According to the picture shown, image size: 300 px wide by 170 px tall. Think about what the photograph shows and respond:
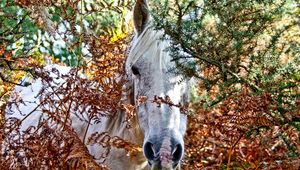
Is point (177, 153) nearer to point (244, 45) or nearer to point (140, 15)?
point (244, 45)

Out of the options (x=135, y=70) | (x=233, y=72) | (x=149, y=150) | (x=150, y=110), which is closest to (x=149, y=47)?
(x=135, y=70)

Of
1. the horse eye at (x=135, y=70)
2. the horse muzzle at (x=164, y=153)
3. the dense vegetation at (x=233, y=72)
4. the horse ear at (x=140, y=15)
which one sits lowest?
the horse muzzle at (x=164, y=153)

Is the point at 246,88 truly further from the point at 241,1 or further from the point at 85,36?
the point at 85,36

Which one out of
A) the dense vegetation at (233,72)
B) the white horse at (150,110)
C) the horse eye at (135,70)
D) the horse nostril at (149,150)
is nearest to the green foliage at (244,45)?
the dense vegetation at (233,72)

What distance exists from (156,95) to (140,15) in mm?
703

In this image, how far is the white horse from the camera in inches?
117

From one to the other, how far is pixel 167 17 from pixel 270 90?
0.65m

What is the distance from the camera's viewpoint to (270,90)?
102 inches

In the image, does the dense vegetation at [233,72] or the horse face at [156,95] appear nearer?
the dense vegetation at [233,72]

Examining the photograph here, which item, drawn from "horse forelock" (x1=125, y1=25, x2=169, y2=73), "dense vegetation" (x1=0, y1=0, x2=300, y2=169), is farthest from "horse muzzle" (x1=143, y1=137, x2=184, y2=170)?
"horse forelock" (x1=125, y1=25, x2=169, y2=73)

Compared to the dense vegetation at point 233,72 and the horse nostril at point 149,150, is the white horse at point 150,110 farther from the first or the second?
the dense vegetation at point 233,72

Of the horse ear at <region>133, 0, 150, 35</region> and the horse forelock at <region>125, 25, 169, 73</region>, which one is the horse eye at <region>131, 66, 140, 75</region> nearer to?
the horse forelock at <region>125, 25, 169, 73</region>

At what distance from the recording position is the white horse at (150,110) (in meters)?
2.98

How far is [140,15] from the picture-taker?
11.9 ft
